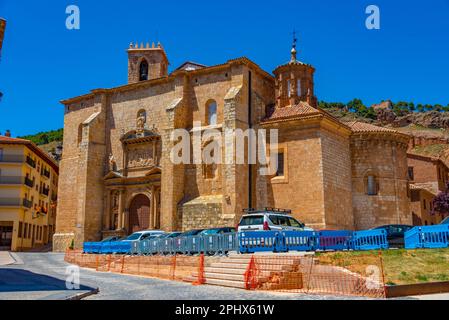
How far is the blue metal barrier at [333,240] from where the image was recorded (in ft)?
52.4

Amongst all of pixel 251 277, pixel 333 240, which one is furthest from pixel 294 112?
pixel 251 277

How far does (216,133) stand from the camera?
2759 centimetres

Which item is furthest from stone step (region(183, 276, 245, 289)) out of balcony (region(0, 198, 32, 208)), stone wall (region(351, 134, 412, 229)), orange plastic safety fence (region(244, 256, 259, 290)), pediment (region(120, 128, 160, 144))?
balcony (region(0, 198, 32, 208))

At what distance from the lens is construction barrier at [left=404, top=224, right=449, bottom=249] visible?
1553 centimetres

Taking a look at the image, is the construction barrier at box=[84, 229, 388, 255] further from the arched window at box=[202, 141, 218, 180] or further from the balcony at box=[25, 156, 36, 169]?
the balcony at box=[25, 156, 36, 169]

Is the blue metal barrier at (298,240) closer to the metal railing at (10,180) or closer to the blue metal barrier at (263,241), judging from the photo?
the blue metal barrier at (263,241)

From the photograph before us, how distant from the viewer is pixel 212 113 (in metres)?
28.7

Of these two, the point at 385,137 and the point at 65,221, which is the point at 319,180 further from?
the point at 65,221

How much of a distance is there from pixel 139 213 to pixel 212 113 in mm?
8287

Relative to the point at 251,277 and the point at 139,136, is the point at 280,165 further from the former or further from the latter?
the point at 251,277

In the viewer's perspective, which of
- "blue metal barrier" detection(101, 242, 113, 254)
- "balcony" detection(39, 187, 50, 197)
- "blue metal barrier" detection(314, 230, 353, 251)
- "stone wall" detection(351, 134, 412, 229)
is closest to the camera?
"blue metal barrier" detection(314, 230, 353, 251)

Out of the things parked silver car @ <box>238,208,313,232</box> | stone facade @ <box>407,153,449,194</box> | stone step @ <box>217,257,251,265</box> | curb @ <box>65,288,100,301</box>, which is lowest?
curb @ <box>65,288,100,301</box>

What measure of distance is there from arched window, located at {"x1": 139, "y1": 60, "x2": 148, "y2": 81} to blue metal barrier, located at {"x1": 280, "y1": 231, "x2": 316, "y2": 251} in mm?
23159
